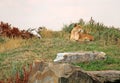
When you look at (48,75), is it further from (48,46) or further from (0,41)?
(0,41)

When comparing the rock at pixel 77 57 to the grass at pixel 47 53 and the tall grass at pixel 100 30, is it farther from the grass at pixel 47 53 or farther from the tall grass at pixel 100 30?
the tall grass at pixel 100 30

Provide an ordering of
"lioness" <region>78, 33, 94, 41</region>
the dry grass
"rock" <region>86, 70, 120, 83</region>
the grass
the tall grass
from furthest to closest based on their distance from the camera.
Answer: the tall grass, "lioness" <region>78, 33, 94, 41</region>, the dry grass, the grass, "rock" <region>86, 70, 120, 83</region>

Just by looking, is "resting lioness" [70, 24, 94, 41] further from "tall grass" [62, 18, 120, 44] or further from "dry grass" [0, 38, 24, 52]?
"dry grass" [0, 38, 24, 52]

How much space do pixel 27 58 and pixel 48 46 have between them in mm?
2966

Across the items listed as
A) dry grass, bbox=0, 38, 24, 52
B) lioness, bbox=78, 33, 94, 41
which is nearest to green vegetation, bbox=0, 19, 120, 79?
dry grass, bbox=0, 38, 24, 52

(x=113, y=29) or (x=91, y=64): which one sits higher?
(x=113, y=29)

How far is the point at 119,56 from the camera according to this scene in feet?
50.5

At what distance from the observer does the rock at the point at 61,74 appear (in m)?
10.3

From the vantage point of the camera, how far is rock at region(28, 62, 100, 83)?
1027cm

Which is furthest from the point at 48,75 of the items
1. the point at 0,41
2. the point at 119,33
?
the point at 119,33

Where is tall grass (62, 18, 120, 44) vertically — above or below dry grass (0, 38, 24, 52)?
above

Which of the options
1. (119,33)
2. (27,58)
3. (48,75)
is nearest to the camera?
(48,75)

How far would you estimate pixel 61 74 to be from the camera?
10.3 meters

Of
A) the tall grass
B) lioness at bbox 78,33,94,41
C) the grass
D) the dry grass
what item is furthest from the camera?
the tall grass
